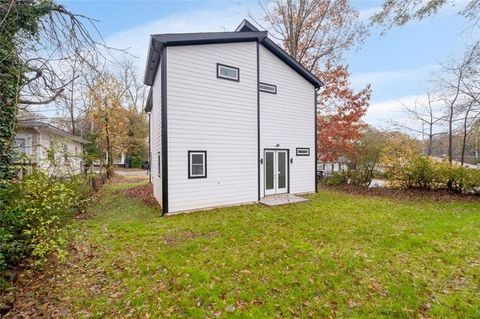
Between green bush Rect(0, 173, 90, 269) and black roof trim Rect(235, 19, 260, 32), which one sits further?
black roof trim Rect(235, 19, 260, 32)

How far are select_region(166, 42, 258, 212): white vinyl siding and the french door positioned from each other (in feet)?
3.61

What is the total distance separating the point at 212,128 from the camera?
893cm

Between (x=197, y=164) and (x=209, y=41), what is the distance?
4.44 m

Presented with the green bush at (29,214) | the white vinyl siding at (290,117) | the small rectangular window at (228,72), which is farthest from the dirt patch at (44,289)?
the white vinyl siding at (290,117)

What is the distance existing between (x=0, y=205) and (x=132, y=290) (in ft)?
8.11

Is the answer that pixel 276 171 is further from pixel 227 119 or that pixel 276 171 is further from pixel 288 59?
pixel 288 59

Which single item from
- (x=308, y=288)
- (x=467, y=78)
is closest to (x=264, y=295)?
(x=308, y=288)

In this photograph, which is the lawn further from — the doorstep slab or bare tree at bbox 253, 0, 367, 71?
bare tree at bbox 253, 0, 367, 71

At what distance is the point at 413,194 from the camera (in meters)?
11.9

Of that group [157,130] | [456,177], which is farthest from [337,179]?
[157,130]

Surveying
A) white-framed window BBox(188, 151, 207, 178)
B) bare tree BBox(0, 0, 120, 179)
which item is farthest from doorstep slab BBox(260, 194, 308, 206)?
bare tree BBox(0, 0, 120, 179)

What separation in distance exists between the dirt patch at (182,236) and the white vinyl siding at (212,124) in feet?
7.01

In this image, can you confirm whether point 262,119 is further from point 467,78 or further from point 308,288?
point 467,78

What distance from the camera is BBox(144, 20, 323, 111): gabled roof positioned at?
794 cm
